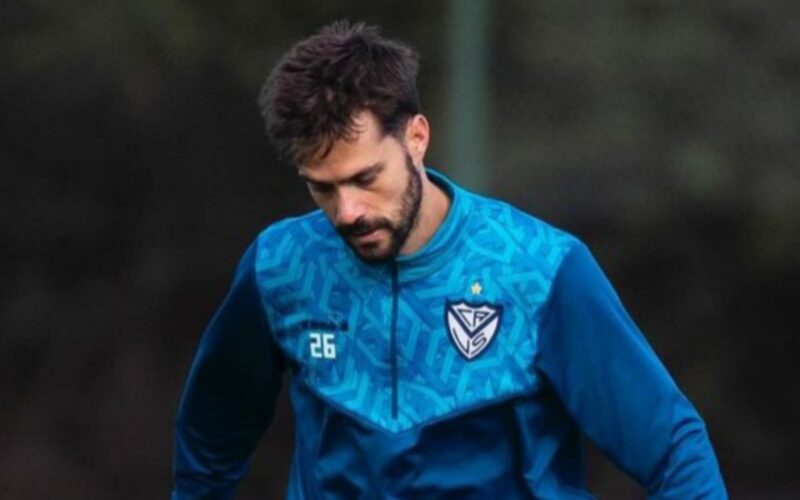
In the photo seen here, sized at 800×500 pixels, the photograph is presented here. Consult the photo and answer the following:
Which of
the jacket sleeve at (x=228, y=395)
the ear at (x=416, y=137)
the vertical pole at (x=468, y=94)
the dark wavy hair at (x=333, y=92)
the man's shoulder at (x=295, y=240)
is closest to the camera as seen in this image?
the dark wavy hair at (x=333, y=92)

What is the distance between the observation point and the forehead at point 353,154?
14.7 ft

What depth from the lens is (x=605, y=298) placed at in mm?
4543

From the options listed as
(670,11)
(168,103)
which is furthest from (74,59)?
(670,11)

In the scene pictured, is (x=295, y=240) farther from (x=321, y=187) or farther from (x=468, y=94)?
(x=468, y=94)

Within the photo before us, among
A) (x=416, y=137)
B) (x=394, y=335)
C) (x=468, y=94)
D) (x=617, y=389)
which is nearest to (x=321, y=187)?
(x=416, y=137)

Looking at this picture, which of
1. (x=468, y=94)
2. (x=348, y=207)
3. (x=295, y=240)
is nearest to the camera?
(x=348, y=207)

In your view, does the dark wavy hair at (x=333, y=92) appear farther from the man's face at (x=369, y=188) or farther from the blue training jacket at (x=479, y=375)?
the blue training jacket at (x=479, y=375)

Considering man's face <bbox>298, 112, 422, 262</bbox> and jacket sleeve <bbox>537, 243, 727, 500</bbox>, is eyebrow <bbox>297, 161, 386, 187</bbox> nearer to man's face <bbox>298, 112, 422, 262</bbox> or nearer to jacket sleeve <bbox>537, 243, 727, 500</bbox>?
man's face <bbox>298, 112, 422, 262</bbox>

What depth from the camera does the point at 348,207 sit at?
4480 mm

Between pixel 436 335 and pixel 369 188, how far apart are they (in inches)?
12.0

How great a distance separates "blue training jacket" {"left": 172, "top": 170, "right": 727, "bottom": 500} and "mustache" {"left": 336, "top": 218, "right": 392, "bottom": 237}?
0.10 meters

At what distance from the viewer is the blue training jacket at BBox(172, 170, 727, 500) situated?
178 inches

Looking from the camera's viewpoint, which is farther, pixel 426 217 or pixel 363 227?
pixel 426 217

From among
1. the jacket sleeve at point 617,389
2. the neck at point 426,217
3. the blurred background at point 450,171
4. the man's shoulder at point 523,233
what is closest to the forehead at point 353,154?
the neck at point 426,217
